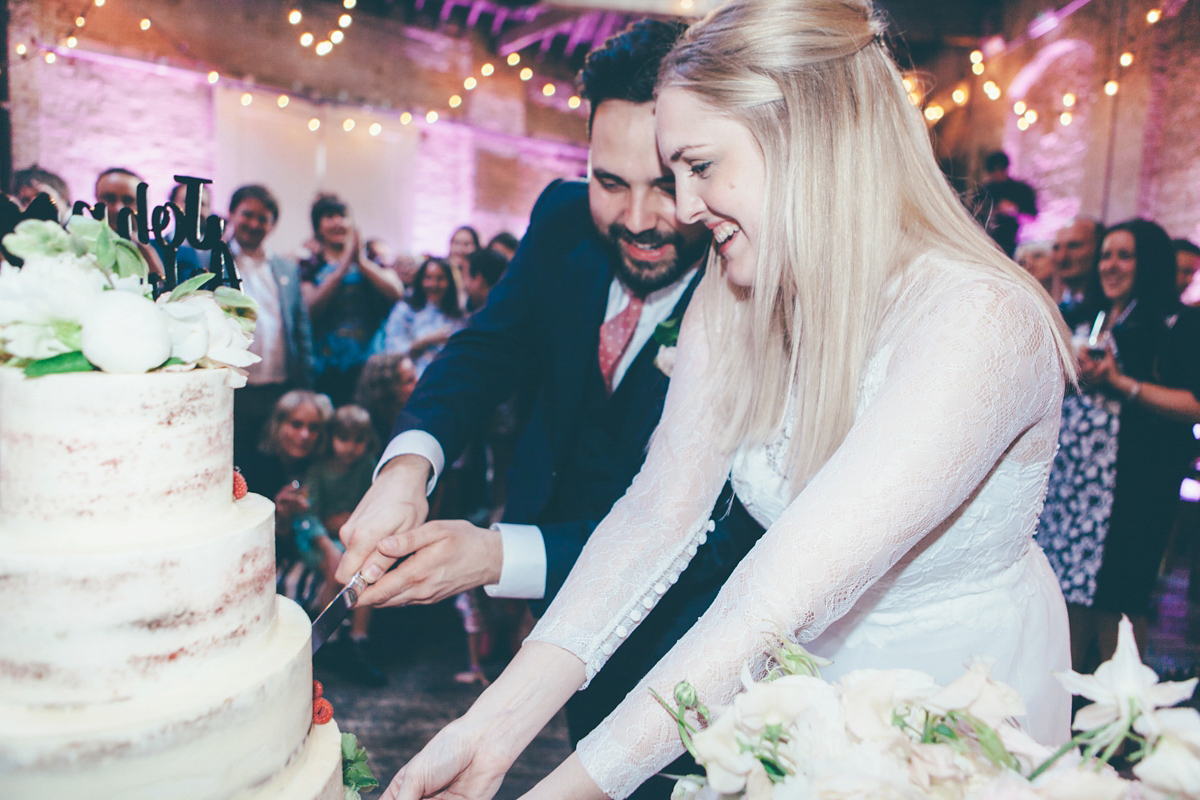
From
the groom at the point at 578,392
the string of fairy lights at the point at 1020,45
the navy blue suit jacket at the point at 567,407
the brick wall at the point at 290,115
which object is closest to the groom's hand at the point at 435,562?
the groom at the point at 578,392

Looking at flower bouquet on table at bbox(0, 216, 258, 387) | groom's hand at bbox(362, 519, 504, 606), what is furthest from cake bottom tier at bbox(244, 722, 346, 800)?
flower bouquet on table at bbox(0, 216, 258, 387)

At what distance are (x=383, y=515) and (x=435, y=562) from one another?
15cm

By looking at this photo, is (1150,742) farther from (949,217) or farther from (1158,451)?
(1158,451)

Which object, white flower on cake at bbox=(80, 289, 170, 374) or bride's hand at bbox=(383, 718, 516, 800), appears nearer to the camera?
white flower on cake at bbox=(80, 289, 170, 374)

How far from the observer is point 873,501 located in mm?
1003

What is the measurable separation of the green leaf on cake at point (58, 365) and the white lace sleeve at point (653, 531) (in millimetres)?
783

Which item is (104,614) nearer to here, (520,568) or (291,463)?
(520,568)

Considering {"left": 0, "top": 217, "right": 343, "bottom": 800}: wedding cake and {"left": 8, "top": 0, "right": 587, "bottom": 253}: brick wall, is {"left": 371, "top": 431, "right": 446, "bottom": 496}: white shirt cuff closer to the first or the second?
{"left": 0, "top": 217, "right": 343, "bottom": 800}: wedding cake

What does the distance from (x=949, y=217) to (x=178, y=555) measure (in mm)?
1226

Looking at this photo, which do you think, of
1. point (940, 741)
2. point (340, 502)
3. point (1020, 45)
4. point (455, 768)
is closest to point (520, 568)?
point (455, 768)

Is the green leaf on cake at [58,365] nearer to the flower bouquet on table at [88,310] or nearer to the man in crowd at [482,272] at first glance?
the flower bouquet on table at [88,310]

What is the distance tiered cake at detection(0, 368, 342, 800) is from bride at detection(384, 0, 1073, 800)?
0.91ft

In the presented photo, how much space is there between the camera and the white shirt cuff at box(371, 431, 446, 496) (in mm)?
1804

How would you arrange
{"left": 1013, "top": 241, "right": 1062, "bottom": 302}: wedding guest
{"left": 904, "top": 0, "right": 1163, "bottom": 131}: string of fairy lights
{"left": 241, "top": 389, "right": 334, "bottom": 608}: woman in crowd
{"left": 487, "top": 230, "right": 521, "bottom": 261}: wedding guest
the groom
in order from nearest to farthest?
the groom, {"left": 241, "top": 389, "right": 334, "bottom": 608}: woman in crowd, {"left": 1013, "top": 241, "right": 1062, "bottom": 302}: wedding guest, {"left": 487, "top": 230, "right": 521, "bottom": 261}: wedding guest, {"left": 904, "top": 0, "right": 1163, "bottom": 131}: string of fairy lights
